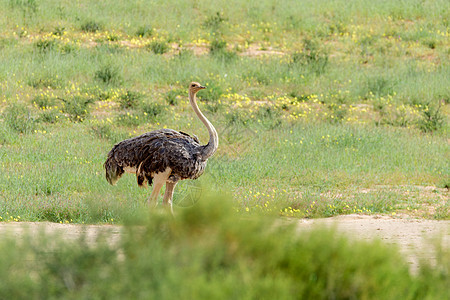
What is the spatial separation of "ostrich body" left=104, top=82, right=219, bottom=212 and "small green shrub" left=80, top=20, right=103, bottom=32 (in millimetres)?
12615

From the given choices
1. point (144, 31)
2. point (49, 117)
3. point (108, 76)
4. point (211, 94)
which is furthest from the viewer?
point (144, 31)

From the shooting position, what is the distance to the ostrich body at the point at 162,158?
7871mm

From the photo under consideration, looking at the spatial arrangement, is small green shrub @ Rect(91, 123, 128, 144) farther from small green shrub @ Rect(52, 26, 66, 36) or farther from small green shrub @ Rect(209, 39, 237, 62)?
small green shrub @ Rect(52, 26, 66, 36)

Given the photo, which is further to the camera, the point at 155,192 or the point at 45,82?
the point at 45,82

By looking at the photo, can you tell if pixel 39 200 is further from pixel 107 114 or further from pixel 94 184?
pixel 107 114

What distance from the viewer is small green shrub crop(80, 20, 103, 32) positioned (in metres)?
20.3

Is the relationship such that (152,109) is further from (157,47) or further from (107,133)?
(157,47)

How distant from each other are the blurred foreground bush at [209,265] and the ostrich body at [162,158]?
3.56m

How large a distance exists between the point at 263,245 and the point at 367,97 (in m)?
13.3

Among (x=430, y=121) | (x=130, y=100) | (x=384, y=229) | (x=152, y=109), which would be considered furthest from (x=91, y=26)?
(x=384, y=229)

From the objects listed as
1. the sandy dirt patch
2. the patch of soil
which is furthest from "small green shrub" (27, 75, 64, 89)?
the patch of soil

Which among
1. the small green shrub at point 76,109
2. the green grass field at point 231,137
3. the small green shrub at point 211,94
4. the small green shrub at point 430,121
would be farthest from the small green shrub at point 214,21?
the small green shrub at point 430,121

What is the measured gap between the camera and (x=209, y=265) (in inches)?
151

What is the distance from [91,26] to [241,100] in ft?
20.5
